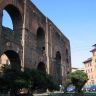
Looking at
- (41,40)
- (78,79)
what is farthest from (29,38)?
(78,79)

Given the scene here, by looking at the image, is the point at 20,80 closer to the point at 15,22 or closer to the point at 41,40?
the point at 15,22

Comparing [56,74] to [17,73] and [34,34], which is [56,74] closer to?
[34,34]

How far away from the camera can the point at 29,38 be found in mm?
35594

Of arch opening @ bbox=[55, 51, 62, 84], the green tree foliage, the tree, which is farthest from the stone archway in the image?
arch opening @ bbox=[55, 51, 62, 84]

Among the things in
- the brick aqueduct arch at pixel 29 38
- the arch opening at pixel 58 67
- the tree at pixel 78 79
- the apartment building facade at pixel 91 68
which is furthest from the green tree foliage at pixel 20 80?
the apartment building facade at pixel 91 68

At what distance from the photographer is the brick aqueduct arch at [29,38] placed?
102 ft

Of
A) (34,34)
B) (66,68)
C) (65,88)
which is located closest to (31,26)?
(34,34)

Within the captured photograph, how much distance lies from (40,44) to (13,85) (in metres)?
18.5

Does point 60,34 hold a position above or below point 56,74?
above

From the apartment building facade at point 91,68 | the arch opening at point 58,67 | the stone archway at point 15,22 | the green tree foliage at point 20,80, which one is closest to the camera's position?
the green tree foliage at point 20,80

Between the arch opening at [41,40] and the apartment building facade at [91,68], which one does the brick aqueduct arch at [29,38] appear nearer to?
the arch opening at [41,40]

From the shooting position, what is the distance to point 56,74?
4838 centimetres

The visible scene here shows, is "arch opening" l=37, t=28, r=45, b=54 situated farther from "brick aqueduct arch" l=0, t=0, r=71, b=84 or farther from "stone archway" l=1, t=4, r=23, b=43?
"stone archway" l=1, t=4, r=23, b=43

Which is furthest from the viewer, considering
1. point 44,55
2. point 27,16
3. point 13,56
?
point 44,55
